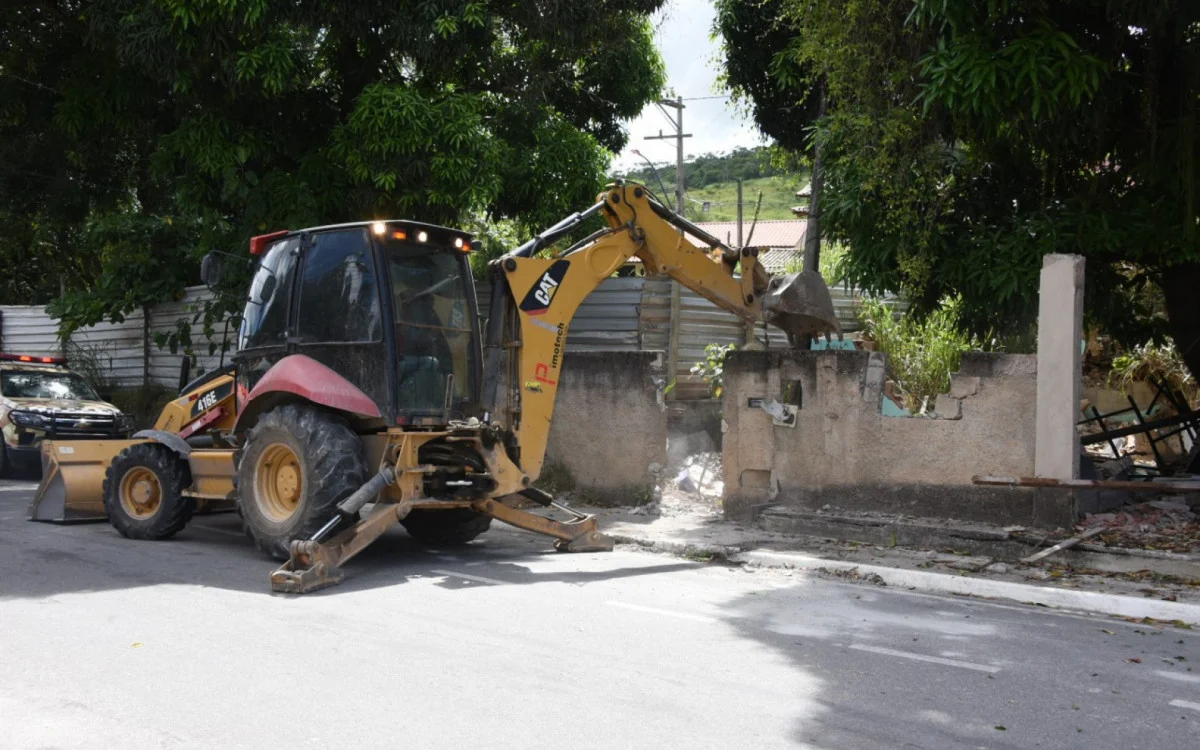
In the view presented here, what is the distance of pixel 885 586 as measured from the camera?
28.0 ft

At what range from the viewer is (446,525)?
33.3 feet

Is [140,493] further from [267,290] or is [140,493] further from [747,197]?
[747,197]

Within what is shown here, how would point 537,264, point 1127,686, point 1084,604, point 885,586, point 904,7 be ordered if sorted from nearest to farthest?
point 1127,686 < point 1084,604 < point 885,586 < point 537,264 < point 904,7

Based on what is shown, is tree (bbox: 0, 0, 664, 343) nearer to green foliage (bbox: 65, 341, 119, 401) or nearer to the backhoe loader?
green foliage (bbox: 65, 341, 119, 401)

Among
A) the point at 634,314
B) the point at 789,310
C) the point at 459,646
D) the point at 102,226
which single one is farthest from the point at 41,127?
the point at 459,646

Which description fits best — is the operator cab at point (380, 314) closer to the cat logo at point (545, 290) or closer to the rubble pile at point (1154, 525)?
the cat logo at point (545, 290)

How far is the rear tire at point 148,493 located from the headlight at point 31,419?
242 inches

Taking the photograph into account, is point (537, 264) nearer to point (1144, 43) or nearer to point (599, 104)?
point (1144, 43)

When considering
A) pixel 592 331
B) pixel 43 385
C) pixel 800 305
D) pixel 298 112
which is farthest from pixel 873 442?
pixel 43 385

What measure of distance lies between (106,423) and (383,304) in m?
9.23

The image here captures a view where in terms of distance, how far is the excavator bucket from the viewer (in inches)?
399

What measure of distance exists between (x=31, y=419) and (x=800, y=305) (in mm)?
11536

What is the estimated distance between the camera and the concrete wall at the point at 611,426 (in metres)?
12.3

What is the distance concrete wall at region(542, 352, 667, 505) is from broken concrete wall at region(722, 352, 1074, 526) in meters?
1.11
